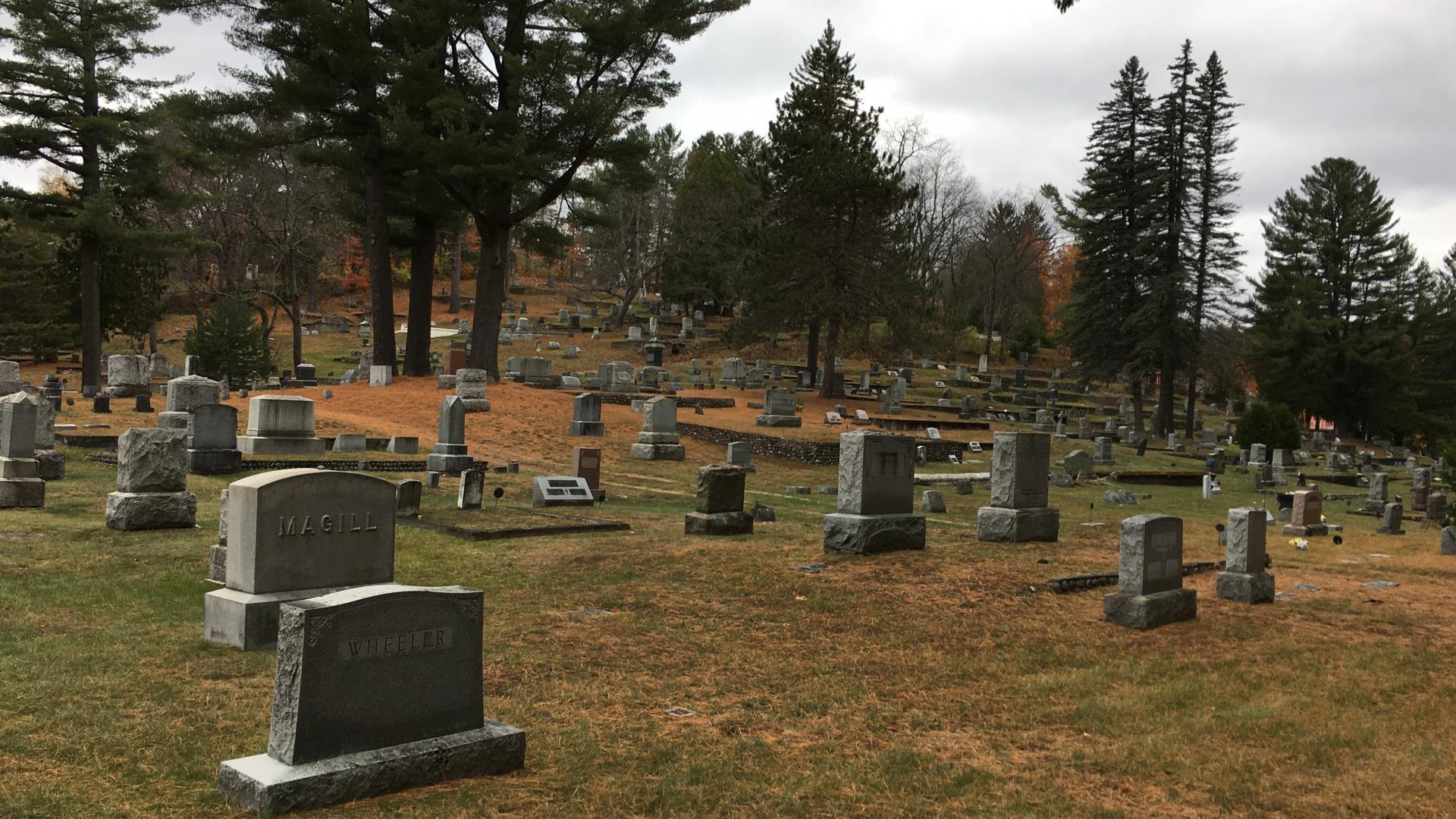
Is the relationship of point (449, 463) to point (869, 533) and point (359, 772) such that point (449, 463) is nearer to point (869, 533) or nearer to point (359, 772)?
point (869, 533)

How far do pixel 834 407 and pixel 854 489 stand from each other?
26.6 metres

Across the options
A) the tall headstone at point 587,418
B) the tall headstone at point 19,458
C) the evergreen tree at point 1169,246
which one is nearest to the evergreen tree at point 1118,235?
the evergreen tree at point 1169,246

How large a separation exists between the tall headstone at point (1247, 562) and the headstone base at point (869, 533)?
333 centimetres

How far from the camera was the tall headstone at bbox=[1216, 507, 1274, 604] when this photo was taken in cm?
1009

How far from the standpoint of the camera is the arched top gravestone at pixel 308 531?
24.3 ft

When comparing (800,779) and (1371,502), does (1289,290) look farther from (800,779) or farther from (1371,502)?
(800,779)

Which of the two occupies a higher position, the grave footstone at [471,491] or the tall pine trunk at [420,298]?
the tall pine trunk at [420,298]

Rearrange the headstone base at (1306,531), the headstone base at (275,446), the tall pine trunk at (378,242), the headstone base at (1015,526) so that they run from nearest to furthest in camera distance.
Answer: the headstone base at (1015,526) < the headstone base at (1306,531) < the headstone base at (275,446) < the tall pine trunk at (378,242)

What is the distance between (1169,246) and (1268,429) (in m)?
9.75

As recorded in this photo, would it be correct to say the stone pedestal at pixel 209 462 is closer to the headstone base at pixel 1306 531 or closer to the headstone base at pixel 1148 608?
the headstone base at pixel 1148 608

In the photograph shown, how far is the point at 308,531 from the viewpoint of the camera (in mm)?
7594

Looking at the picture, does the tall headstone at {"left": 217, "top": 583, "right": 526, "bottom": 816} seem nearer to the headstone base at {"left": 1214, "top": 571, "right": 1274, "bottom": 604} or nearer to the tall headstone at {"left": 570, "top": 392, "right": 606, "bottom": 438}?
the headstone base at {"left": 1214, "top": 571, "right": 1274, "bottom": 604}

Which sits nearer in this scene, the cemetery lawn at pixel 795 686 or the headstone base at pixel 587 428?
the cemetery lawn at pixel 795 686

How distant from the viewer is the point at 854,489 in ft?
39.5
